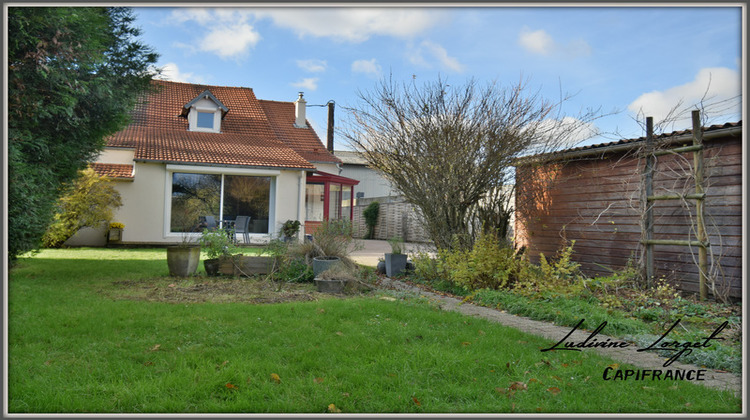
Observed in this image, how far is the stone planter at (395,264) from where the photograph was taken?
9547mm

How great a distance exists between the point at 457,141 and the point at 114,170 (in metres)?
11.0

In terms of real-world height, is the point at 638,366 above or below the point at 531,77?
below

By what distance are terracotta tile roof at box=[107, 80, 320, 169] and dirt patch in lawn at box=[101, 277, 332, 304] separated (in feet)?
23.5

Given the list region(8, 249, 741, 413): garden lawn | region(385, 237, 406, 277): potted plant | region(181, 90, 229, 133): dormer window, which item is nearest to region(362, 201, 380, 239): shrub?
region(181, 90, 229, 133): dormer window

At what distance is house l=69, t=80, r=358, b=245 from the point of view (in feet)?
46.3

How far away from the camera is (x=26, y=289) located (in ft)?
21.0

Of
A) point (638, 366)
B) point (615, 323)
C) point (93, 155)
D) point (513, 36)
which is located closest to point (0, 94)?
point (513, 36)

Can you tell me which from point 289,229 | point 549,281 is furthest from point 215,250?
point 549,281

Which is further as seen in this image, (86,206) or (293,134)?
(293,134)

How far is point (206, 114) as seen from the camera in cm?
1689

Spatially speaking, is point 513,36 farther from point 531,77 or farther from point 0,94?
point 531,77

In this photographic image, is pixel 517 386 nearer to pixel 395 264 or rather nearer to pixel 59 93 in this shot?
pixel 59 93

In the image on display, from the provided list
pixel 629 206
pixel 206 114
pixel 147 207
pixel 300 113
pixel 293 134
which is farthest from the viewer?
pixel 300 113

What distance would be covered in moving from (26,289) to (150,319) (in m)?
2.96
